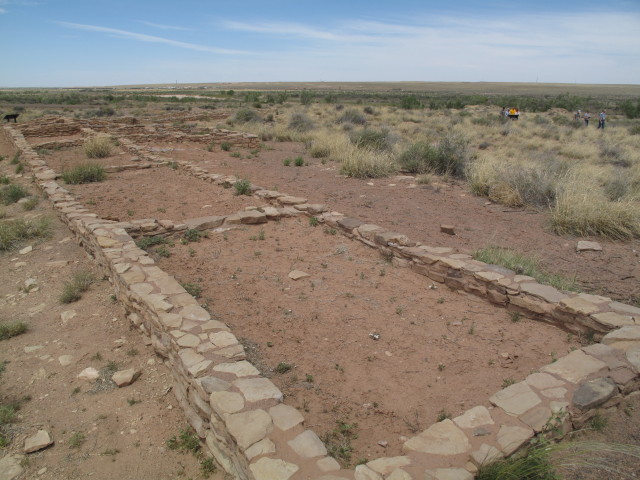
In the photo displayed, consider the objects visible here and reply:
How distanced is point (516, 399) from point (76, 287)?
4717 millimetres

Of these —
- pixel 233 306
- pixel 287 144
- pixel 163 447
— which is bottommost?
pixel 163 447

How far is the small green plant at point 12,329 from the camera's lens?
419 centimetres

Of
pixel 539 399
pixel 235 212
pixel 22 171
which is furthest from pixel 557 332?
pixel 22 171

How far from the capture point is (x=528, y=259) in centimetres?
549

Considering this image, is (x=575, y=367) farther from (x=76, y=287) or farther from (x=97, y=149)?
(x=97, y=149)

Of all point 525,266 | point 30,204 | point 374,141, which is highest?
point 374,141

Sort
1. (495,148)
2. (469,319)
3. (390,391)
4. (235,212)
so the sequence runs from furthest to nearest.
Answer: (495,148) < (235,212) < (469,319) < (390,391)

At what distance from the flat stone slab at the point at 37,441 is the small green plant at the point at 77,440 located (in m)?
0.14

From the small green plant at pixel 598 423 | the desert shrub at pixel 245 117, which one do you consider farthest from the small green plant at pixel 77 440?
the desert shrub at pixel 245 117

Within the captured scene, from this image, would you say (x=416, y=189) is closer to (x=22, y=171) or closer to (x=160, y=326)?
(x=160, y=326)

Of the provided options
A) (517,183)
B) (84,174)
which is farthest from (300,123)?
(517,183)

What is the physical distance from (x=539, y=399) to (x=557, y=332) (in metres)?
1.41

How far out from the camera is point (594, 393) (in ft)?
9.83

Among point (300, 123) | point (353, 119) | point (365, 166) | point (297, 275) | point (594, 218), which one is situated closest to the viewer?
point (297, 275)
